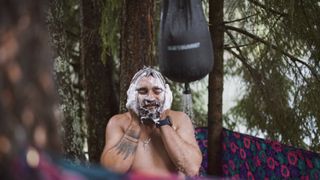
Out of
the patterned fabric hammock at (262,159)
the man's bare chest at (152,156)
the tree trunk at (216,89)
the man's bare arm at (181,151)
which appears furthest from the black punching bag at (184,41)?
the tree trunk at (216,89)

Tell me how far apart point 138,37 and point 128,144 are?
986mm

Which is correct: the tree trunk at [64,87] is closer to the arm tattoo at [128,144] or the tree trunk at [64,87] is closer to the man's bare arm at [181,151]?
the arm tattoo at [128,144]

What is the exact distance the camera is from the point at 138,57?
375cm

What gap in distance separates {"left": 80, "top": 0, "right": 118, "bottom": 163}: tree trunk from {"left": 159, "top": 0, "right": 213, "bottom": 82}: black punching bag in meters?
2.69

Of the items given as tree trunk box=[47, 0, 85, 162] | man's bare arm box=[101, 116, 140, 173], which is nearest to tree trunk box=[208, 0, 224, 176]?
tree trunk box=[47, 0, 85, 162]

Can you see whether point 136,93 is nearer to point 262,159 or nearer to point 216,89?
point 262,159

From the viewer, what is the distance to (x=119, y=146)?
116 inches

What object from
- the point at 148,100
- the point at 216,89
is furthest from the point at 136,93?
the point at 216,89

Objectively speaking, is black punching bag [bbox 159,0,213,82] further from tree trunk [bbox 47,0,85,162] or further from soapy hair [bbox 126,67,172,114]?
tree trunk [bbox 47,0,85,162]

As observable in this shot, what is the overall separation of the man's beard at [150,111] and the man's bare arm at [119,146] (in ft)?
0.25

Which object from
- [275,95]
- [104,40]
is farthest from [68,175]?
[275,95]

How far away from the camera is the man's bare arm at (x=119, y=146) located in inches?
114

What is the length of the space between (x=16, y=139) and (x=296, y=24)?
3927 millimetres

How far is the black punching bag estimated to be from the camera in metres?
2.16
